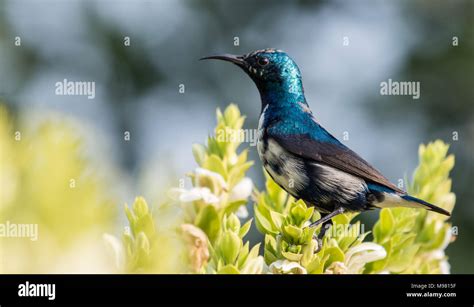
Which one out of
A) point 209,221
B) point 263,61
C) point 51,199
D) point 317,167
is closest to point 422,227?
point 209,221

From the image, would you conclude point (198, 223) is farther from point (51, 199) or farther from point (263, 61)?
point (263, 61)

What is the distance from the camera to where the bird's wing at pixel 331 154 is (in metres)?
2.66

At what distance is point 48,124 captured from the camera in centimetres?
88

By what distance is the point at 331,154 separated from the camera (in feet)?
9.03

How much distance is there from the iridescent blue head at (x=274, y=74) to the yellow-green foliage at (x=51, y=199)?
7.55ft

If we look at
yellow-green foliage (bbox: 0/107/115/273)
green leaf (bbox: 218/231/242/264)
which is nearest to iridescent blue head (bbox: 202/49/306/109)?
green leaf (bbox: 218/231/242/264)

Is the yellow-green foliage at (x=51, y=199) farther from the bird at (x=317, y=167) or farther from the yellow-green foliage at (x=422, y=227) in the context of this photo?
the bird at (x=317, y=167)

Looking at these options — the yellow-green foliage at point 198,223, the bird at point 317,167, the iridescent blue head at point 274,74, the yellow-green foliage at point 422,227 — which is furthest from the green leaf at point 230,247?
the iridescent blue head at point 274,74

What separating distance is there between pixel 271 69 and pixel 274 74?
0.11ft

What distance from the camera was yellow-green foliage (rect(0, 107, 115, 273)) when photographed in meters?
0.77

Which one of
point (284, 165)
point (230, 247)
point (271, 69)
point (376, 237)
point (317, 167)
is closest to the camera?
point (230, 247)

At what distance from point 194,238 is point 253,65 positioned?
188cm
